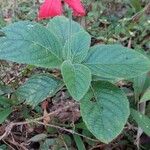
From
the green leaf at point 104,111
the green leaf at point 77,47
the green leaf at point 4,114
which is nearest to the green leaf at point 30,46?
the green leaf at point 77,47

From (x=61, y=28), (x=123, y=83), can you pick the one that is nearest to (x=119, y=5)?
(x=123, y=83)

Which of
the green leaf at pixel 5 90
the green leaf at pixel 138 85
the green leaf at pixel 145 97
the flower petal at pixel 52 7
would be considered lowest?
→ the green leaf at pixel 5 90

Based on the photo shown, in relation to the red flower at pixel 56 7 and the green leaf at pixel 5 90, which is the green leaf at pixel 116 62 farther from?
the green leaf at pixel 5 90

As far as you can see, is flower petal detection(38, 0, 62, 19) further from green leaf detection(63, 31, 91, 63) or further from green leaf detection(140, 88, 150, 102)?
green leaf detection(140, 88, 150, 102)

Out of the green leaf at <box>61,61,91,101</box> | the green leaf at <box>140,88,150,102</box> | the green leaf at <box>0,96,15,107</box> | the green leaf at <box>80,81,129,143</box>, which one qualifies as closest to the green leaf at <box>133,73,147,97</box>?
the green leaf at <box>140,88,150,102</box>

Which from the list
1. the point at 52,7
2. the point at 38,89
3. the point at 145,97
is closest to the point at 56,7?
the point at 52,7

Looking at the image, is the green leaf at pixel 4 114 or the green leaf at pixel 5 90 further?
the green leaf at pixel 5 90

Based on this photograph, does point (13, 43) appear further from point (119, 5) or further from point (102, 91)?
point (119, 5)
